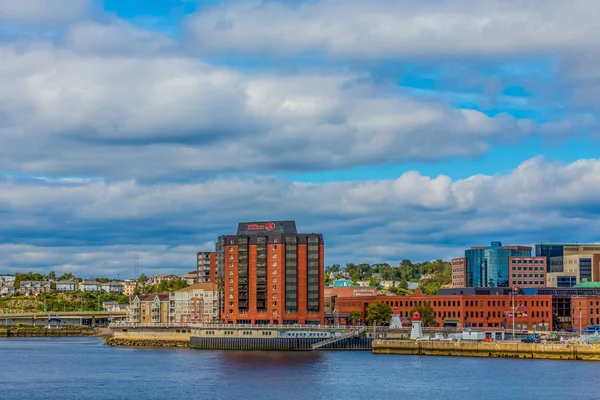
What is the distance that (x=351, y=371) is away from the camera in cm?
14225

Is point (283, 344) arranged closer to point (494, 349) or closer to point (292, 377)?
point (494, 349)

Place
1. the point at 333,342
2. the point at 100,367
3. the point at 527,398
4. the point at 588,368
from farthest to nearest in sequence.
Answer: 1. the point at 333,342
2. the point at 100,367
3. the point at 588,368
4. the point at 527,398

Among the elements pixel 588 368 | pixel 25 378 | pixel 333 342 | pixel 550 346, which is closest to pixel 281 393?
pixel 25 378

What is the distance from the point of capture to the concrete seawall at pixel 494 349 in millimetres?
157125

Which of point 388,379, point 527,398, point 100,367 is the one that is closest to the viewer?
point 527,398

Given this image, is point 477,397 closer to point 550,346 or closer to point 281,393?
point 281,393

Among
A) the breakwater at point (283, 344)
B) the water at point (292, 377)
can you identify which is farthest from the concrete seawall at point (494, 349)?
the breakwater at point (283, 344)

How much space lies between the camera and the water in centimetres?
11500

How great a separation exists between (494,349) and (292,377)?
4595cm

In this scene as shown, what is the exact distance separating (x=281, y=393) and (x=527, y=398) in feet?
88.3

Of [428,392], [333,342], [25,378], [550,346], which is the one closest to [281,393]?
[428,392]

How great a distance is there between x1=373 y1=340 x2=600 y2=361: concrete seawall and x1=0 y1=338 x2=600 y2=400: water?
4010 mm

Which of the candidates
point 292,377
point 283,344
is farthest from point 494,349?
point 292,377

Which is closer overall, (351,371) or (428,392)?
(428,392)
